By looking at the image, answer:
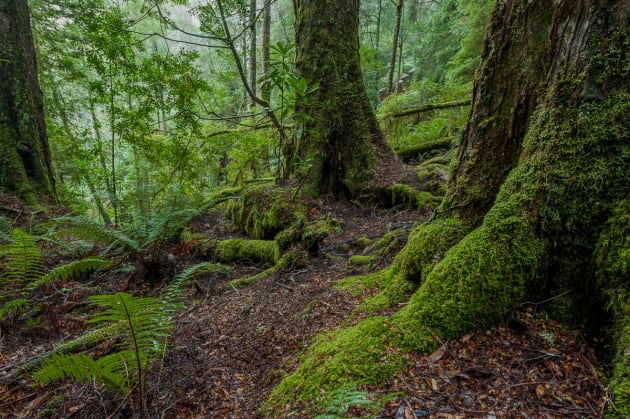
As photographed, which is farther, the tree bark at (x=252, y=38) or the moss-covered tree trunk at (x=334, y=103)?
the moss-covered tree trunk at (x=334, y=103)

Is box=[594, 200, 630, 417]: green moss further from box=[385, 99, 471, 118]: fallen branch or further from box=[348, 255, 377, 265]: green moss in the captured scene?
box=[385, 99, 471, 118]: fallen branch

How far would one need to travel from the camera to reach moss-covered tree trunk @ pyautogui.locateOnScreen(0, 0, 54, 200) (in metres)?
6.03

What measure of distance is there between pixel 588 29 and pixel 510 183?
94 cm

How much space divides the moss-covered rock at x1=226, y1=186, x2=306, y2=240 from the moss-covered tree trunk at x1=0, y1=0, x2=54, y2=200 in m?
4.58

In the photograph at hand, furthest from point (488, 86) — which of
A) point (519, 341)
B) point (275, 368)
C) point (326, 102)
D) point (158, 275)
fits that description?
point (158, 275)

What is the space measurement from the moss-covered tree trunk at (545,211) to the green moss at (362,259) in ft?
4.72

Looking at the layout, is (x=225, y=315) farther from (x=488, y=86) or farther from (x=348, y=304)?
(x=488, y=86)

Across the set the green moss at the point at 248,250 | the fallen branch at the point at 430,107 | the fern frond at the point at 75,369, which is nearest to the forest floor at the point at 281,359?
the fern frond at the point at 75,369

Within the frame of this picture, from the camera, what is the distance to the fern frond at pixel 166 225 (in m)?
4.15

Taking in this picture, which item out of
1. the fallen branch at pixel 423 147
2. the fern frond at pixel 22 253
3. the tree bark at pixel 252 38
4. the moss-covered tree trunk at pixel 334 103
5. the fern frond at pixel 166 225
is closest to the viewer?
the fern frond at pixel 22 253

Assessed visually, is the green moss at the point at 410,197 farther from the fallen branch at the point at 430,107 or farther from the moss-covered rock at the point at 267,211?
the fallen branch at the point at 430,107

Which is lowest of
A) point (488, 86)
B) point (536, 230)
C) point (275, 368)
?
point (275, 368)

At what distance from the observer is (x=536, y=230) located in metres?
1.79

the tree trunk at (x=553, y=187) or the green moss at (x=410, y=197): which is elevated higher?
the tree trunk at (x=553, y=187)
